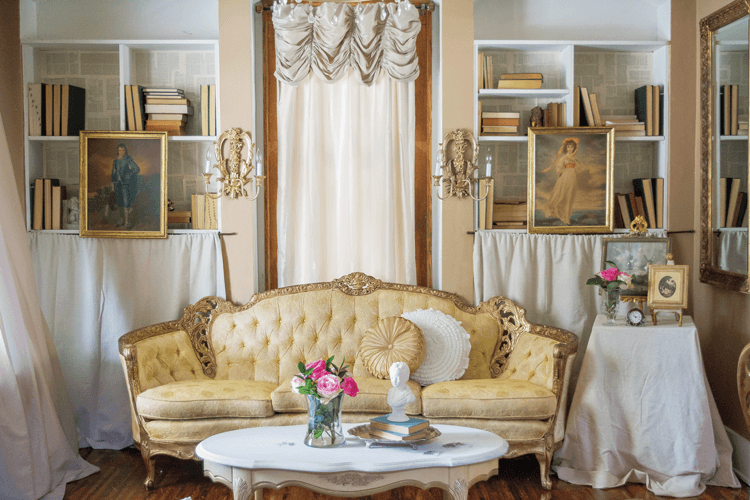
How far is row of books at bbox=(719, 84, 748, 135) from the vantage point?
337 centimetres

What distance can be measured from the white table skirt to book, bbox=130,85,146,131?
3.07 m

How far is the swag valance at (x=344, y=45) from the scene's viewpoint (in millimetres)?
3895

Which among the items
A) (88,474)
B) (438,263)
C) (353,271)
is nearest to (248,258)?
(353,271)

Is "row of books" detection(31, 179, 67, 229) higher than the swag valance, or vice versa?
the swag valance

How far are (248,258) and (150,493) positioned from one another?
59.0 inches

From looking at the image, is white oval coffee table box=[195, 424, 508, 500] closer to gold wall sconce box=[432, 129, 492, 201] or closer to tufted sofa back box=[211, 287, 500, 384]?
tufted sofa back box=[211, 287, 500, 384]

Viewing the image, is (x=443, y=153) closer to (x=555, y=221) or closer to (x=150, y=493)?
(x=555, y=221)

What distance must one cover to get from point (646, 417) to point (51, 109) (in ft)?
13.2

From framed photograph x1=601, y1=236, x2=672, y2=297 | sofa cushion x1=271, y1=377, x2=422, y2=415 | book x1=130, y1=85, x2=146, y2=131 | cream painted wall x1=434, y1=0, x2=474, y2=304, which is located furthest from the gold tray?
book x1=130, y1=85, x2=146, y2=131

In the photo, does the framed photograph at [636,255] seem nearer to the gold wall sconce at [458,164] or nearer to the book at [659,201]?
the book at [659,201]

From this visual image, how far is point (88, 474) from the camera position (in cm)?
335

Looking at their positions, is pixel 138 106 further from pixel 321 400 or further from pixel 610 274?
pixel 610 274

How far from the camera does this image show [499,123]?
13.1ft

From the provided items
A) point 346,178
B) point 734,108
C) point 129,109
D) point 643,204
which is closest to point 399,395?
point 346,178
